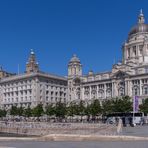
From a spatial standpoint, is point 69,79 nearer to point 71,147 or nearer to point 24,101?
point 24,101

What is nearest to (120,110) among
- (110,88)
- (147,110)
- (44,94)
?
(147,110)

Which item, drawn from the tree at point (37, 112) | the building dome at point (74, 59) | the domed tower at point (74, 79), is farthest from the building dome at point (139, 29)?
the tree at point (37, 112)

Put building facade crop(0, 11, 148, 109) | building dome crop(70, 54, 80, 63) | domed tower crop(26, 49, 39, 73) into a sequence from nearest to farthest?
1. building facade crop(0, 11, 148, 109)
2. building dome crop(70, 54, 80, 63)
3. domed tower crop(26, 49, 39, 73)

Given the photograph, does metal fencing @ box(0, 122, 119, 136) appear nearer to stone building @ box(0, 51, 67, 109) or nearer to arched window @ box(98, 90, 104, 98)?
stone building @ box(0, 51, 67, 109)

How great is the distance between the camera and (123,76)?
461ft

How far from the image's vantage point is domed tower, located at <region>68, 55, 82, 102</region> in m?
158

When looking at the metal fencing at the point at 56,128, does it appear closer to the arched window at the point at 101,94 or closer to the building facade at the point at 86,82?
the building facade at the point at 86,82

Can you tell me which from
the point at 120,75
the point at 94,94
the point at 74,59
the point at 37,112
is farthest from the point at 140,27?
the point at 37,112

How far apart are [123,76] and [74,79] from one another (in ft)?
86.8

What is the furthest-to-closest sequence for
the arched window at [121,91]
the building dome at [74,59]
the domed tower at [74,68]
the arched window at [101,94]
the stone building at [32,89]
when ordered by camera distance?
the building dome at [74,59], the domed tower at [74,68], the stone building at [32,89], the arched window at [101,94], the arched window at [121,91]

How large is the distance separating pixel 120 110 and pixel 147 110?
797cm

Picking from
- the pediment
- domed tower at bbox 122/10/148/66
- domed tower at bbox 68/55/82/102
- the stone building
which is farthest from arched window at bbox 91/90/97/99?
domed tower at bbox 122/10/148/66

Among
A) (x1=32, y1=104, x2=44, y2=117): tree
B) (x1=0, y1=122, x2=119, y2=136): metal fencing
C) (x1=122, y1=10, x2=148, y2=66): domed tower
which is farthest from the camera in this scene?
(x1=122, y1=10, x2=148, y2=66): domed tower

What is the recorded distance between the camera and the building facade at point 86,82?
139500 mm
